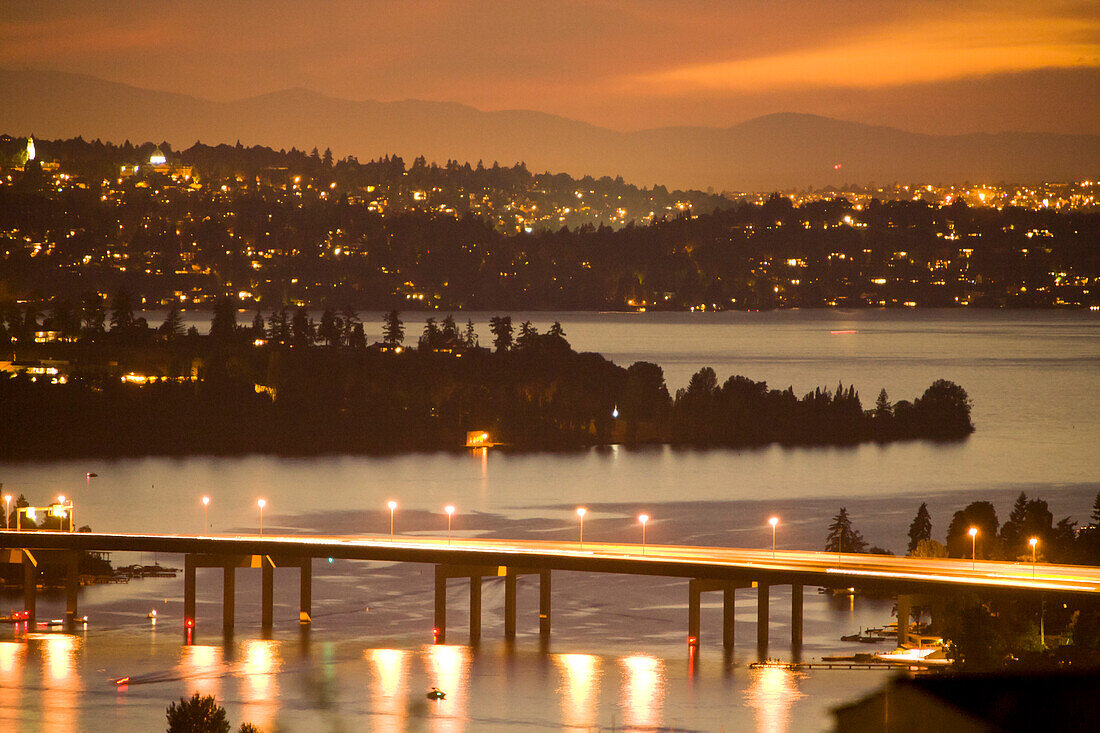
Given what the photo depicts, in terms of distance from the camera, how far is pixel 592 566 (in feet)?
113

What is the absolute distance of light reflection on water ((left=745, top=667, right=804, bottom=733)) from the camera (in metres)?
30.5

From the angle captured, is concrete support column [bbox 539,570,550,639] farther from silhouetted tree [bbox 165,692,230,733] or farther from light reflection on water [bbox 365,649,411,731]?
silhouetted tree [bbox 165,692,230,733]

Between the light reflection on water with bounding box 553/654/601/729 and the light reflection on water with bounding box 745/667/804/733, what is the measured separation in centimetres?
333

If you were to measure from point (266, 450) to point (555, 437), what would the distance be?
19.6 m

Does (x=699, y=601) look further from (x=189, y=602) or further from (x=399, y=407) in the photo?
(x=399, y=407)

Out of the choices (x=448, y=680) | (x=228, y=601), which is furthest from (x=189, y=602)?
(x=448, y=680)

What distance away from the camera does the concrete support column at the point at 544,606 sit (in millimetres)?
40500

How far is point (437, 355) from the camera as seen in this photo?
119062 mm

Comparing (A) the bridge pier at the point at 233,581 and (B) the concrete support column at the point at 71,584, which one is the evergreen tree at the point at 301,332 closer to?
(B) the concrete support column at the point at 71,584

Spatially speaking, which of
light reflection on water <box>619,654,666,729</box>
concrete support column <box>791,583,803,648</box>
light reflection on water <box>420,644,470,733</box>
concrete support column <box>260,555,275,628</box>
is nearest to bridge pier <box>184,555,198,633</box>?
concrete support column <box>260,555,275,628</box>

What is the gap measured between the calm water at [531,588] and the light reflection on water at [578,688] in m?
0.08

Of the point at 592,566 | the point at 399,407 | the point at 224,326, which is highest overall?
the point at 224,326

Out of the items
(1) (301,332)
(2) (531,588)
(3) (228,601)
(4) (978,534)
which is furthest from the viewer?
(1) (301,332)

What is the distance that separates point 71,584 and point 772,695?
65.9ft
